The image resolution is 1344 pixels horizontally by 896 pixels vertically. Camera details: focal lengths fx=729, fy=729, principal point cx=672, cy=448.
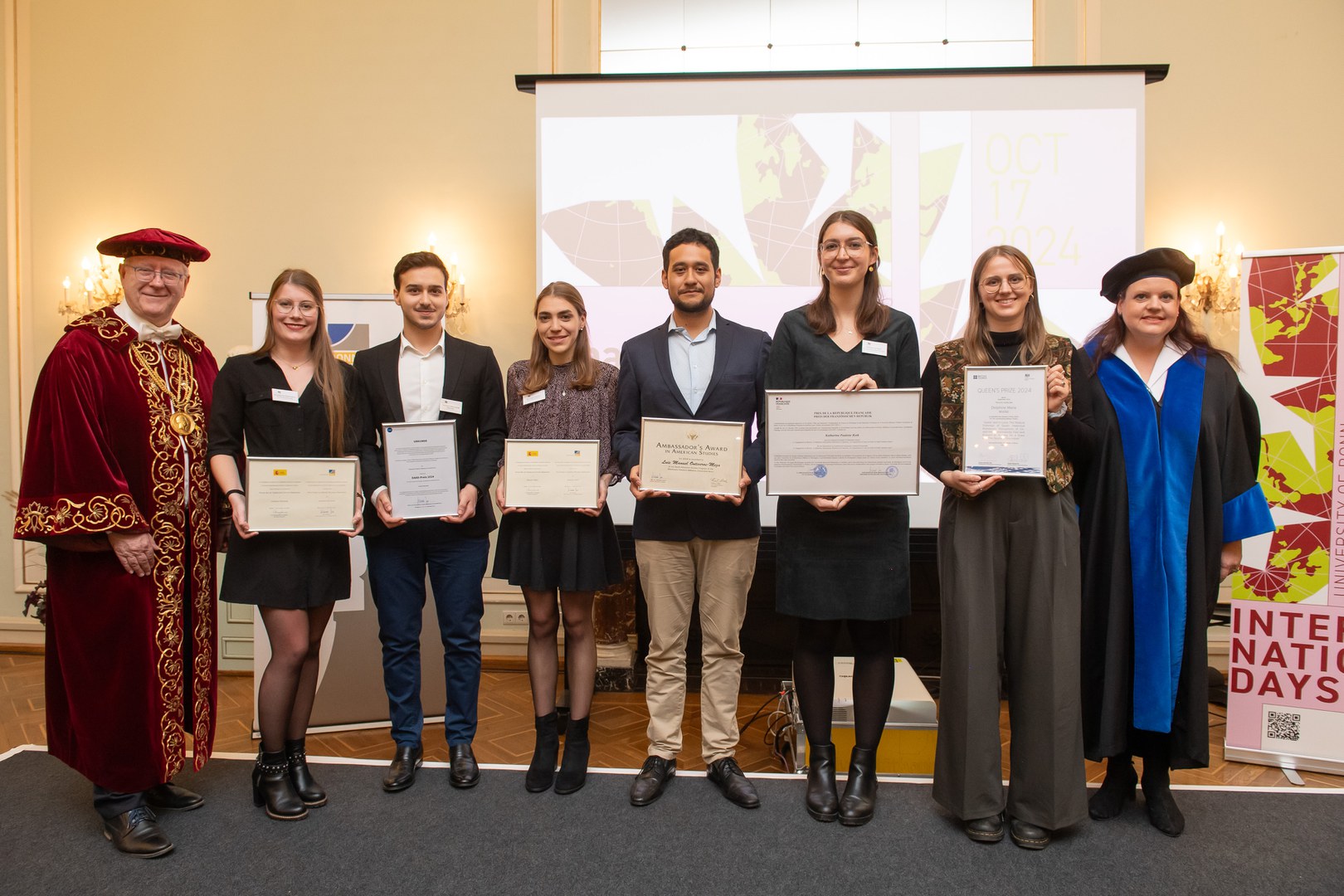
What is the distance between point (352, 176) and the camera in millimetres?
4656

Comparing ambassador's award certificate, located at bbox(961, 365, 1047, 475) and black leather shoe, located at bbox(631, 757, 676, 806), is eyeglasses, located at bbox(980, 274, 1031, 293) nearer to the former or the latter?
ambassador's award certificate, located at bbox(961, 365, 1047, 475)

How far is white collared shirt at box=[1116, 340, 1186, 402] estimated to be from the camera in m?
2.26

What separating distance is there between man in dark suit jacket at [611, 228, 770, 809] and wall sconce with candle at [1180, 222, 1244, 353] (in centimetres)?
346

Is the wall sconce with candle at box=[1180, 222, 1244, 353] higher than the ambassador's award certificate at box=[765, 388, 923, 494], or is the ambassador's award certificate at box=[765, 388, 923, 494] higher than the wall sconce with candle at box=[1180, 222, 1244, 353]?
the wall sconce with candle at box=[1180, 222, 1244, 353]

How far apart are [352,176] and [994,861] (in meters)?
4.88

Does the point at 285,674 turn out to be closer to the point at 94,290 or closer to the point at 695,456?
the point at 695,456

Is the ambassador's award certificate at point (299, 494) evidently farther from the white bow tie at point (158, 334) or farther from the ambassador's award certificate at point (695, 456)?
the ambassador's award certificate at point (695, 456)

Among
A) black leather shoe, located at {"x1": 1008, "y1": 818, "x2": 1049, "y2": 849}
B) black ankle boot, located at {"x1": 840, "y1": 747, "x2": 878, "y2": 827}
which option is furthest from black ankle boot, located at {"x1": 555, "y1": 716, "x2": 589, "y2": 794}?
black leather shoe, located at {"x1": 1008, "y1": 818, "x2": 1049, "y2": 849}

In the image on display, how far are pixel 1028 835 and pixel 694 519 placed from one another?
132cm

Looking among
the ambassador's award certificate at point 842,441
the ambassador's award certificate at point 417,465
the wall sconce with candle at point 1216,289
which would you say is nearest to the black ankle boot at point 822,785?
the ambassador's award certificate at point 842,441

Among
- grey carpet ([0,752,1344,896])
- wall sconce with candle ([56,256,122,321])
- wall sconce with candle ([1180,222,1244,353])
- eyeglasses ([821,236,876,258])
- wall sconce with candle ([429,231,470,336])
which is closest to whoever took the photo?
grey carpet ([0,752,1344,896])

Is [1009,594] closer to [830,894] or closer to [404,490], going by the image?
[830,894]

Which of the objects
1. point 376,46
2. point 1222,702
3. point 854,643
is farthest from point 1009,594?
point 376,46

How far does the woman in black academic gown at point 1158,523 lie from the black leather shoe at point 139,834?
110 inches
